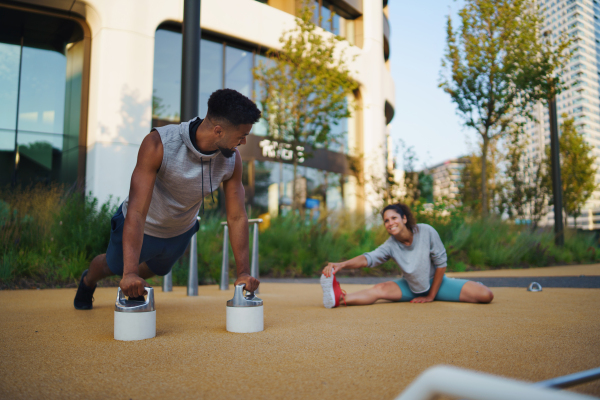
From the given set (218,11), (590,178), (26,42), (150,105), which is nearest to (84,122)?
(150,105)

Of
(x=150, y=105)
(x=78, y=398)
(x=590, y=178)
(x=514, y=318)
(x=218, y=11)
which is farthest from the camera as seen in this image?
(x=590, y=178)

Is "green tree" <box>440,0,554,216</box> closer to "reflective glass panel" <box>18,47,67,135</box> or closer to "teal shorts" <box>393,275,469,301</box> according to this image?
"teal shorts" <box>393,275,469,301</box>

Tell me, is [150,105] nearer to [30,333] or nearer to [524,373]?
[30,333]

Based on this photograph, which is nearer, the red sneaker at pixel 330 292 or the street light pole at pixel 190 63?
the red sneaker at pixel 330 292

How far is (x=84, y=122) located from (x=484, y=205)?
11.1m

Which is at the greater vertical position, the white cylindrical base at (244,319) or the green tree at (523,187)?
the green tree at (523,187)

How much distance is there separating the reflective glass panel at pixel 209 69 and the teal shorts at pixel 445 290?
11209 mm

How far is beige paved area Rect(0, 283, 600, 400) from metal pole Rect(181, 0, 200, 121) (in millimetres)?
2912

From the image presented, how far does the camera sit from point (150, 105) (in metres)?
12.3

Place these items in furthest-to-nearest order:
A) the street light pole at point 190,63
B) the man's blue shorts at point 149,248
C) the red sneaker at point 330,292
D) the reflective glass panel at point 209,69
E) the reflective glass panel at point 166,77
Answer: the reflective glass panel at point 209,69, the reflective glass panel at point 166,77, the street light pole at point 190,63, the red sneaker at point 330,292, the man's blue shorts at point 149,248

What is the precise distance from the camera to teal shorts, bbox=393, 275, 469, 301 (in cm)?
432

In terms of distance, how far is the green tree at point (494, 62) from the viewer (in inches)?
435

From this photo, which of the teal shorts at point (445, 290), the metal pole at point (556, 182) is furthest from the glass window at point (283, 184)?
the teal shorts at point (445, 290)

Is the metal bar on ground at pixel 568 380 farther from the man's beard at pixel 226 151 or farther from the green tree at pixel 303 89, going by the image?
the green tree at pixel 303 89
